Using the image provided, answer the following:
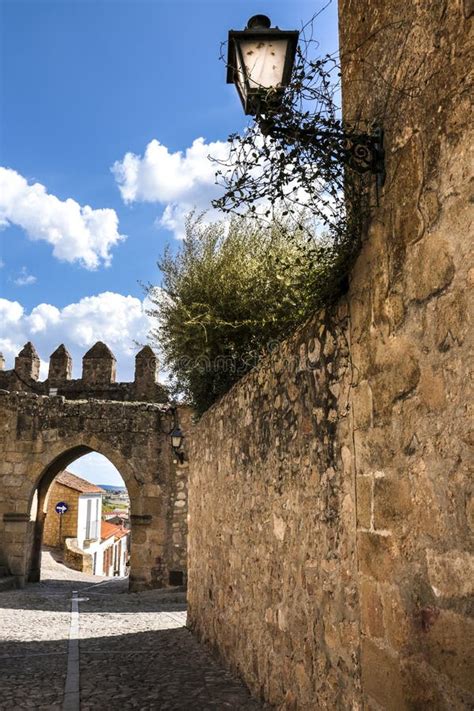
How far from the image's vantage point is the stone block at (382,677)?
7.39 ft

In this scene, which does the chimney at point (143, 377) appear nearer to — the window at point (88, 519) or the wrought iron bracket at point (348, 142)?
the wrought iron bracket at point (348, 142)

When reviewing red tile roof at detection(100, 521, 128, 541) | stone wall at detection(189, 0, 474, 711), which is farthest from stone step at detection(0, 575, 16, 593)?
red tile roof at detection(100, 521, 128, 541)

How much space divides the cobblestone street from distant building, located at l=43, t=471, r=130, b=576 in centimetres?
1384

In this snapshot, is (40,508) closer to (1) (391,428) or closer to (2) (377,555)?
(2) (377,555)

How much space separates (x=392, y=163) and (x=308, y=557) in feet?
6.54

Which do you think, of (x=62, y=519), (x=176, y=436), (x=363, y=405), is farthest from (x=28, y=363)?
(x=363, y=405)

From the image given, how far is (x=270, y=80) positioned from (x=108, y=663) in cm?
541

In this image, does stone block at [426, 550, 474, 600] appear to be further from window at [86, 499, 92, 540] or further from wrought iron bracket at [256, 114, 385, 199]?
window at [86, 499, 92, 540]

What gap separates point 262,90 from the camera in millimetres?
2758

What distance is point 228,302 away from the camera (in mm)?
5297

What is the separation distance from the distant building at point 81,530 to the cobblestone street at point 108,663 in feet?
45.4

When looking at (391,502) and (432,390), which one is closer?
(432,390)

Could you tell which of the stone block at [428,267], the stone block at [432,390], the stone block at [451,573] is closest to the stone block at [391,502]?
the stone block at [451,573]

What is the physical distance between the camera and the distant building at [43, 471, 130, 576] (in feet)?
83.6
